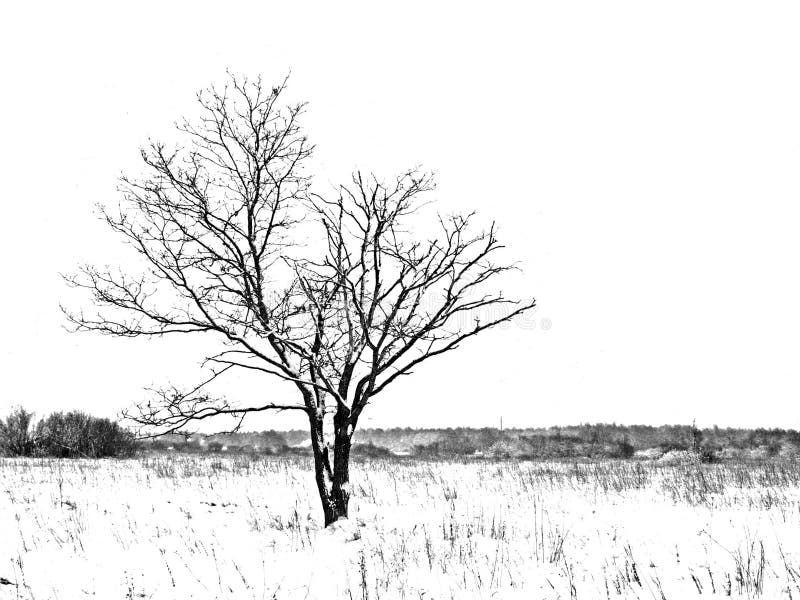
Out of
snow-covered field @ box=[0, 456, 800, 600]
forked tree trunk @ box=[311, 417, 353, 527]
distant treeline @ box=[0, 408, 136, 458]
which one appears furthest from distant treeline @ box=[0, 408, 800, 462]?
forked tree trunk @ box=[311, 417, 353, 527]

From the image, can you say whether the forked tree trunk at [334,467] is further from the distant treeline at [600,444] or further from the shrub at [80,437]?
the distant treeline at [600,444]

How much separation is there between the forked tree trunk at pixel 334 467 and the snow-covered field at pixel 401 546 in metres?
0.33

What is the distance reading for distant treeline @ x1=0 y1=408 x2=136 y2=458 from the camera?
27.0 m

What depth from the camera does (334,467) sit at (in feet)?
23.4

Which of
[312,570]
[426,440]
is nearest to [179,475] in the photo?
[312,570]

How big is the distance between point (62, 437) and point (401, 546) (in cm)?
2678

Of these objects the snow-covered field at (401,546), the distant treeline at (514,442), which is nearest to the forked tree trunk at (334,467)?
the snow-covered field at (401,546)

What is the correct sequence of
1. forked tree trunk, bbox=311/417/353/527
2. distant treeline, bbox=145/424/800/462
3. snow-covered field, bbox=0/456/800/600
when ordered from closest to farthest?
1. snow-covered field, bbox=0/456/800/600
2. forked tree trunk, bbox=311/417/353/527
3. distant treeline, bbox=145/424/800/462

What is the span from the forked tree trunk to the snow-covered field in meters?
0.33

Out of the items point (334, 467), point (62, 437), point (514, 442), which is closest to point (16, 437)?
point (62, 437)

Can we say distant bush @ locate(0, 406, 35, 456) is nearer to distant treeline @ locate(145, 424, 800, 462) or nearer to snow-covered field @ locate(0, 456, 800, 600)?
distant treeline @ locate(145, 424, 800, 462)

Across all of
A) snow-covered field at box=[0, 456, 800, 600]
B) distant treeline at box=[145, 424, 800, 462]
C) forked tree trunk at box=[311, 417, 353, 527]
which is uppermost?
forked tree trunk at box=[311, 417, 353, 527]

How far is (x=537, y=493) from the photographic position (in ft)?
38.2

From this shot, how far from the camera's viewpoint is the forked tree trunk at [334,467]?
711cm
